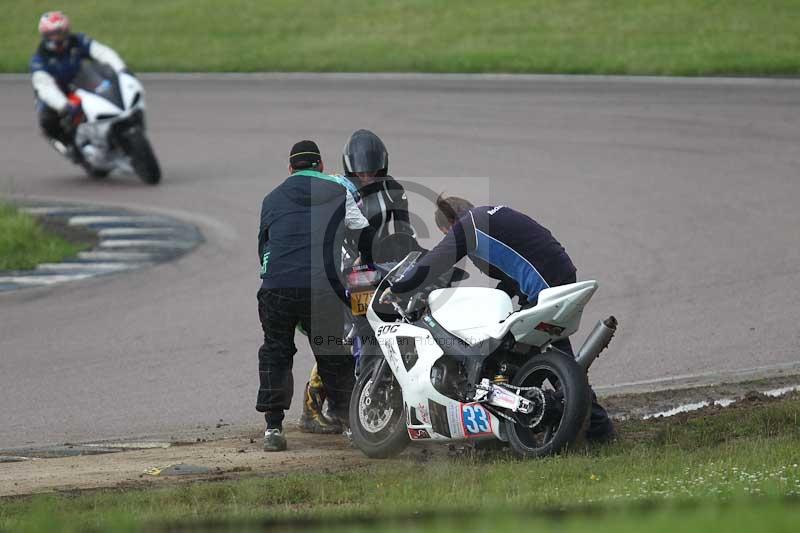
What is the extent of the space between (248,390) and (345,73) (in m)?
15.6

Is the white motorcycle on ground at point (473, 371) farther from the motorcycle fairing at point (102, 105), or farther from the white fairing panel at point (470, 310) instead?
the motorcycle fairing at point (102, 105)

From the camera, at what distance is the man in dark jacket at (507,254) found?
7.59 m

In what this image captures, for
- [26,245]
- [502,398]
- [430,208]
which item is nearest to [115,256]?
[26,245]

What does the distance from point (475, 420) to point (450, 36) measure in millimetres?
20347

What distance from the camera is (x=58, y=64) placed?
1709 centimetres

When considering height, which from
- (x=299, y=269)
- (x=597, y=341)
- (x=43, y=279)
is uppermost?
(x=299, y=269)

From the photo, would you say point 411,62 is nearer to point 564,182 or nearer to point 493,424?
point 564,182

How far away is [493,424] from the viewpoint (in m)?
7.38

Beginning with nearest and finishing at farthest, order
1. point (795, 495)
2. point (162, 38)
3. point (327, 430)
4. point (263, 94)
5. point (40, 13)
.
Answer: point (795, 495), point (327, 430), point (263, 94), point (162, 38), point (40, 13)

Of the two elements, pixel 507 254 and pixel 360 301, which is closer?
pixel 507 254

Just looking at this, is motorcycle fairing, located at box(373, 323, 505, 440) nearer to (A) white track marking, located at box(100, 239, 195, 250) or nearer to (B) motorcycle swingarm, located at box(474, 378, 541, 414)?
(B) motorcycle swingarm, located at box(474, 378, 541, 414)

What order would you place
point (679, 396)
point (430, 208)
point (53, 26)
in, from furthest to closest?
point (53, 26)
point (430, 208)
point (679, 396)

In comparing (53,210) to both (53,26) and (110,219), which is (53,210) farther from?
(53,26)

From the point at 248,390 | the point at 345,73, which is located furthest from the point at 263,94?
the point at 248,390
